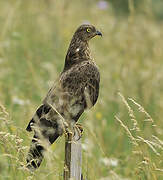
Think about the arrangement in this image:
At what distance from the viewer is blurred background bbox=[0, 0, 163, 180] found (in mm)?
4258

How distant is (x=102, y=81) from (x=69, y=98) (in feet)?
12.7

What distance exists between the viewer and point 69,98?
3984 millimetres

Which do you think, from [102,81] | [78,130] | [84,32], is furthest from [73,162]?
[102,81]

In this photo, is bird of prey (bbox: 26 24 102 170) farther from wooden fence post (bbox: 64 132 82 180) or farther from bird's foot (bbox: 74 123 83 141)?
wooden fence post (bbox: 64 132 82 180)

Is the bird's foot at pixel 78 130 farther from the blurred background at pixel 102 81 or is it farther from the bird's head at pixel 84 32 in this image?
the bird's head at pixel 84 32

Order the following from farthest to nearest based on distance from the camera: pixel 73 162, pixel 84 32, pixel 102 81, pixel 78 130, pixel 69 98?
pixel 102 81 < pixel 84 32 < pixel 69 98 < pixel 78 130 < pixel 73 162

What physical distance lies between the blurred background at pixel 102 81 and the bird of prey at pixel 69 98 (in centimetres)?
13

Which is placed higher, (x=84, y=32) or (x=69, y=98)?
(x=84, y=32)

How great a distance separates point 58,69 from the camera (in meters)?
7.87

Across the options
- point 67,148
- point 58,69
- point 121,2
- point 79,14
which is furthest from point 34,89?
point 121,2

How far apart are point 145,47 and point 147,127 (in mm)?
4104

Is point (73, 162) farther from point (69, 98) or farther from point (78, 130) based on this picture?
point (69, 98)

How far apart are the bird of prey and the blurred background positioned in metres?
0.13

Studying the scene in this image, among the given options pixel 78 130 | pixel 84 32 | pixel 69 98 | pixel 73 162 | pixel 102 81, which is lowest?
pixel 73 162
